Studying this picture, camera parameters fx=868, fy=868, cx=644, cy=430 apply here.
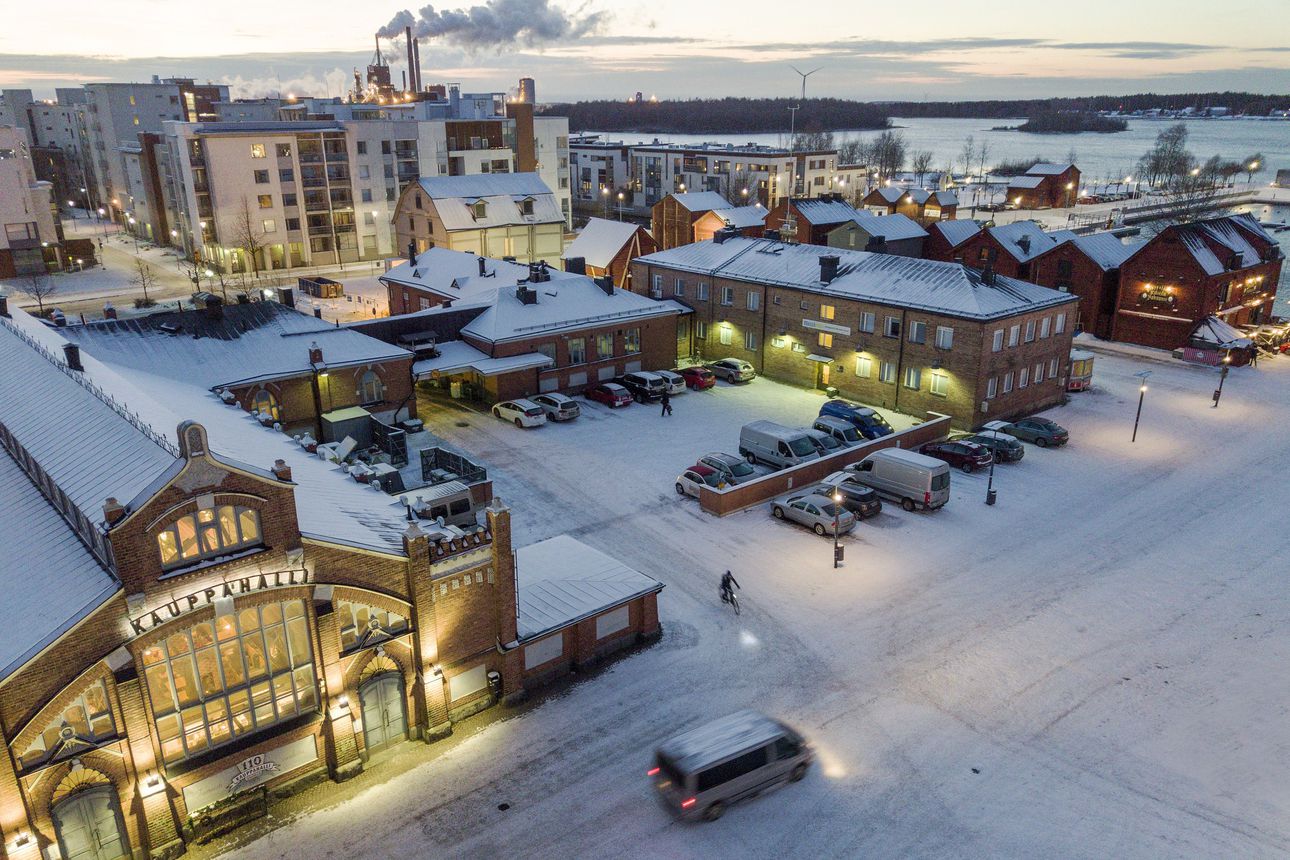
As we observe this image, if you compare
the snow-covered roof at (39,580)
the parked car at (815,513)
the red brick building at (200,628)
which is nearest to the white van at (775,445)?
the parked car at (815,513)

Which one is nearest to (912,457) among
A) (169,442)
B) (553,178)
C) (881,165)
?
(169,442)

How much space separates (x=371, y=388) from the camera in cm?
4216

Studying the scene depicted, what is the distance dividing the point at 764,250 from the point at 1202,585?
33.2 metres

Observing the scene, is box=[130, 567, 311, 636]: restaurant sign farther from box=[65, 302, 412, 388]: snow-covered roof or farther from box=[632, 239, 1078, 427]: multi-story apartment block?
box=[632, 239, 1078, 427]: multi-story apartment block

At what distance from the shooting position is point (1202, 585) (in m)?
28.9

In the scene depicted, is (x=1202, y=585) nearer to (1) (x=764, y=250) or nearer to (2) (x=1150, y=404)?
(2) (x=1150, y=404)

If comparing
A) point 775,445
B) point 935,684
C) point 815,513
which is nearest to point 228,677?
point 935,684

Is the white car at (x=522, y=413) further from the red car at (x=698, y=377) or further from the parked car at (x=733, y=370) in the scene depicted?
the parked car at (x=733, y=370)

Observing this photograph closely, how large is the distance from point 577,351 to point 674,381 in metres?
5.81

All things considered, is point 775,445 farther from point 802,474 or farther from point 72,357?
point 72,357

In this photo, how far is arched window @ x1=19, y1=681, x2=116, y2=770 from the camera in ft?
54.1

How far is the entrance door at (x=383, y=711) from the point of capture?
68.0 feet

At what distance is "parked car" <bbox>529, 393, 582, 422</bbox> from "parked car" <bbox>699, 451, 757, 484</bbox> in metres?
9.93

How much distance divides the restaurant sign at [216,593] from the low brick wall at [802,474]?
18400 mm
